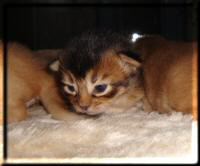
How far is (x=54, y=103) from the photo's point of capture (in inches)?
48.1

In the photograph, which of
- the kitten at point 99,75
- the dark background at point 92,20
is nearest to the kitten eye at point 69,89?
the kitten at point 99,75

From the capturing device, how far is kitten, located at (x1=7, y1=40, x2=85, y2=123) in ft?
3.80

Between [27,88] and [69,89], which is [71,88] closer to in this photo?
[69,89]

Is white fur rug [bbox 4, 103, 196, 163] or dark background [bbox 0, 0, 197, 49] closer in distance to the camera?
white fur rug [bbox 4, 103, 196, 163]

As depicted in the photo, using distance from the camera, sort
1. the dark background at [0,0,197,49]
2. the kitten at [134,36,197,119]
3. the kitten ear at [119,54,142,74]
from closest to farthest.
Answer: the kitten at [134,36,197,119], the kitten ear at [119,54,142,74], the dark background at [0,0,197,49]

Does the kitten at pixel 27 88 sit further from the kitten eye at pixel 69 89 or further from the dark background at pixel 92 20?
the dark background at pixel 92 20

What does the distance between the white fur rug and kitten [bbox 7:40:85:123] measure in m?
0.04

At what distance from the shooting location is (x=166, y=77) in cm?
117

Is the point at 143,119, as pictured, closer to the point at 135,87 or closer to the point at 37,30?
the point at 135,87

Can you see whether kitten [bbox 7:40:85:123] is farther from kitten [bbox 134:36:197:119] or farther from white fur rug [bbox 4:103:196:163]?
kitten [bbox 134:36:197:119]

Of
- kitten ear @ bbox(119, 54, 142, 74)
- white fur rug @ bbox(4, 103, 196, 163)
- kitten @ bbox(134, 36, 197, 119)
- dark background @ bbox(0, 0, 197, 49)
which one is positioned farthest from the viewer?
dark background @ bbox(0, 0, 197, 49)

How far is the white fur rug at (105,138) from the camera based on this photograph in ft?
2.88

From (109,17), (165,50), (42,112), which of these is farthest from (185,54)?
(109,17)

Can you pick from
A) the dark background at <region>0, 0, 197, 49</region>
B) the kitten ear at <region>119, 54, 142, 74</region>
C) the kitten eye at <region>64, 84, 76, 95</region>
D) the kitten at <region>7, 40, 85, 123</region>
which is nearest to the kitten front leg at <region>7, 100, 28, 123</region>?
the kitten at <region>7, 40, 85, 123</region>
